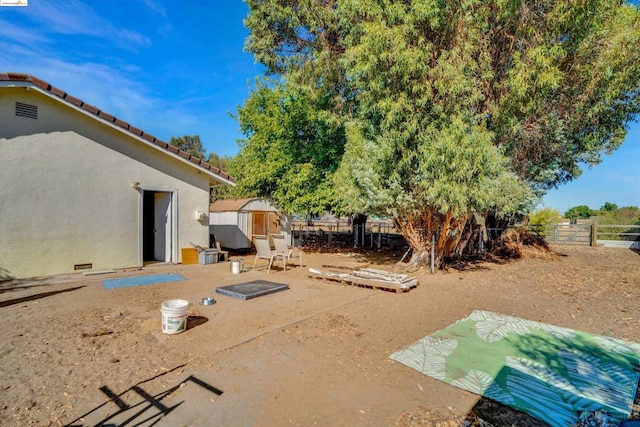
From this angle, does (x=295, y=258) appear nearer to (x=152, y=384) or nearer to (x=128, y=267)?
(x=128, y=267)

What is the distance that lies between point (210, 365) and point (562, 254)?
16871 millimetres

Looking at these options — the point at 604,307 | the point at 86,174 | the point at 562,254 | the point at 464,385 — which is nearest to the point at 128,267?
the point at 86,174

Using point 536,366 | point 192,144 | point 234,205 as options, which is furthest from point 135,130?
point 192,144

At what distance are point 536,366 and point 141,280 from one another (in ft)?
27.6

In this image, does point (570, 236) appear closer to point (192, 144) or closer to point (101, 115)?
point (101, 115)

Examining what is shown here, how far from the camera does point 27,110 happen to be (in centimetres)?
800

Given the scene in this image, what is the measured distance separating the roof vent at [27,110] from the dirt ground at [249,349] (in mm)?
4115

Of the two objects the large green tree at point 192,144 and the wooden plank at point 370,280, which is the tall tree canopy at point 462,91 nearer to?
the wooden plank at point 370,280

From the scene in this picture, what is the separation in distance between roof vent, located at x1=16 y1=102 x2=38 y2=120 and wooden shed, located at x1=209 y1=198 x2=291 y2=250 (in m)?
8.20

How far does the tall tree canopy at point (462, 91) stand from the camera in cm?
809

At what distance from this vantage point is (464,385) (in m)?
3.34

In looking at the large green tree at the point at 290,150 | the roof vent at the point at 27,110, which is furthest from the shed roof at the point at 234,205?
the roof vent at the point at 27,110

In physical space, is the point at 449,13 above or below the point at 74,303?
above

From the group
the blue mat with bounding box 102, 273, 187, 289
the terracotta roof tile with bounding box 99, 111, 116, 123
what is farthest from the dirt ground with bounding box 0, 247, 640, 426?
the terracotta roof tile with bounding box 99, 111, 116, 123
